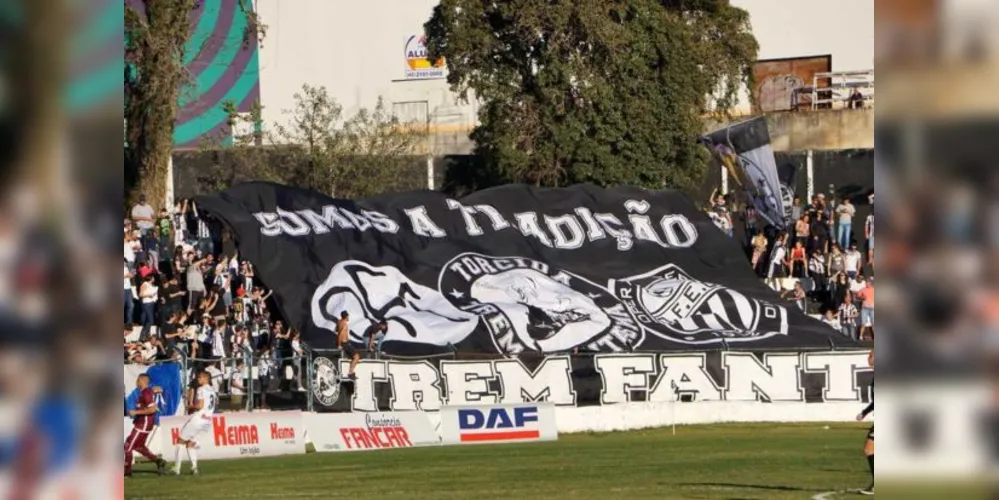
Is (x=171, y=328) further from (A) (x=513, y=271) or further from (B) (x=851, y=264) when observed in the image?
(B) (x=851, y=264)

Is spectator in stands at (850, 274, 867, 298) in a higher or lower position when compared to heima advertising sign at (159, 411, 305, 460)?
higher

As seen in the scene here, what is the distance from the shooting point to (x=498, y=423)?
2975 cm

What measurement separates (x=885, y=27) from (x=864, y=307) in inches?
1381

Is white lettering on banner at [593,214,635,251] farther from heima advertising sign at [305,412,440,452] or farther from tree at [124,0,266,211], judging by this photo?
heima advertising sign at [305,412,440,452]

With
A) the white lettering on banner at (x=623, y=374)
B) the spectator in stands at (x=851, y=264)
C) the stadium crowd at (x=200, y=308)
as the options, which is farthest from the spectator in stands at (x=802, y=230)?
the stadium crowd at (x=200, y=308)

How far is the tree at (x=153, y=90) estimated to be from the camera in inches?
1658

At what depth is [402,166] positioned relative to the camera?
168ft

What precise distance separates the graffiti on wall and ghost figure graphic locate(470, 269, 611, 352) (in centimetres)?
2263

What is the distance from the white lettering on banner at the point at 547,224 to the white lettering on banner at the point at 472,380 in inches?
320

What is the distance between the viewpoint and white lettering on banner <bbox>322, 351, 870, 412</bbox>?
31.6 m

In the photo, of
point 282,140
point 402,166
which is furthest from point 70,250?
point 282,140

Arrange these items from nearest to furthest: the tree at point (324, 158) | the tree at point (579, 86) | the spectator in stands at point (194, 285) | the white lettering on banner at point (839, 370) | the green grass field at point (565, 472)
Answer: the green grass field at point (565, 472), the white lettering on banner at point (839, 370), the spectator in stands at point (194, 285), the tree at point (579, 86), the tree at point (324, 158)

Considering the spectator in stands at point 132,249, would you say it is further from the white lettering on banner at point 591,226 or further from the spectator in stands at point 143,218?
the white lettering on banner at point 591,226

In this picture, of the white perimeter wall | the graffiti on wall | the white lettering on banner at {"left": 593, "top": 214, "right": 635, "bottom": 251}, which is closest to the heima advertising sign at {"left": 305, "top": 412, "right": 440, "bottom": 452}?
the white lettering on banner at {"left": 593, "top": 214, "right": 635, "bottom": 251}
